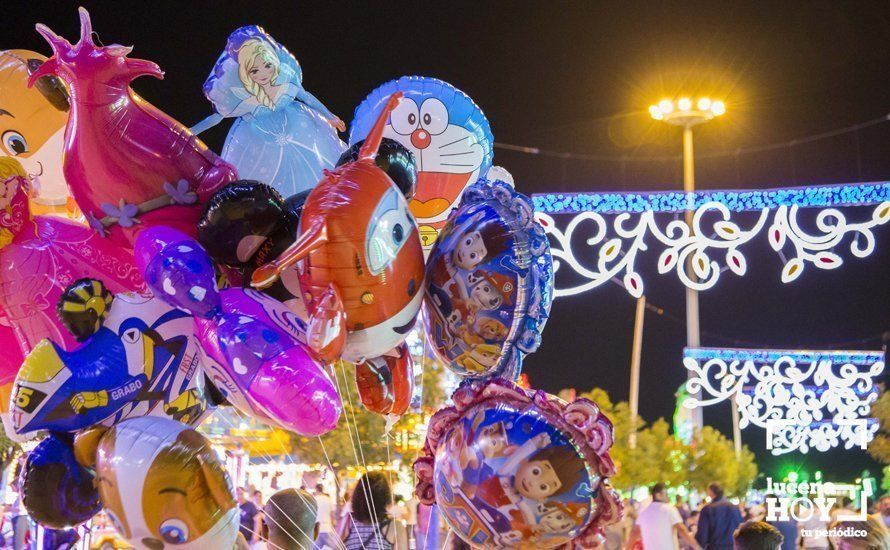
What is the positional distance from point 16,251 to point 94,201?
342 millimetres

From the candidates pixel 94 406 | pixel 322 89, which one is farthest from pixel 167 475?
pixel 322 89

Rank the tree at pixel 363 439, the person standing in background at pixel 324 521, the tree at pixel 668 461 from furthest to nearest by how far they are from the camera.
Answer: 1. the tree at pixel 668 461
2. the tree at pixel 363 439
3. the person standing in background at pixel 324 521

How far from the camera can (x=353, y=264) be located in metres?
3.10

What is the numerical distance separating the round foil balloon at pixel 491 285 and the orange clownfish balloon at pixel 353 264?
18 cm

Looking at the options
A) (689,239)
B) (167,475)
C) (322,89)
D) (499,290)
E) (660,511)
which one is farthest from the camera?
(322,89)

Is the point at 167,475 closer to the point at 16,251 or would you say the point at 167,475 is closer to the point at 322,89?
the point at 16,251

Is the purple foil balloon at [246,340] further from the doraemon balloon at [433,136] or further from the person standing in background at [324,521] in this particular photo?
the person standing in background at [324,521]

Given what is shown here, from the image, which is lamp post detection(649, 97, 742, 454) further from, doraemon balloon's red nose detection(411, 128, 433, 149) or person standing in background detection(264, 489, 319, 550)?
doraemon balloon's red nose detection(411, 128, 433, 149)

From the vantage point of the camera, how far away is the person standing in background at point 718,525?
284 inches

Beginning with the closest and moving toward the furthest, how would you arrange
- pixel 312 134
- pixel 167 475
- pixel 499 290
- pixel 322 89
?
pixel 167 475
pixel 499 290
pixel 312 134
pixel 322 89

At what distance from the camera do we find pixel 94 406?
3.27 meters

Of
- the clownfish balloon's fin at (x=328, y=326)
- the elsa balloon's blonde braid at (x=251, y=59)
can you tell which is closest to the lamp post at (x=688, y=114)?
the elsa balloon's blonde braid at (x=251, y=59)

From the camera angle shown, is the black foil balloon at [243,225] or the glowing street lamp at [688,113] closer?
the black foil balloon at [243,225]

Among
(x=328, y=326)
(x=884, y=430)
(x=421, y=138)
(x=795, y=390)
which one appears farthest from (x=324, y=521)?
(x=884, y=430)
